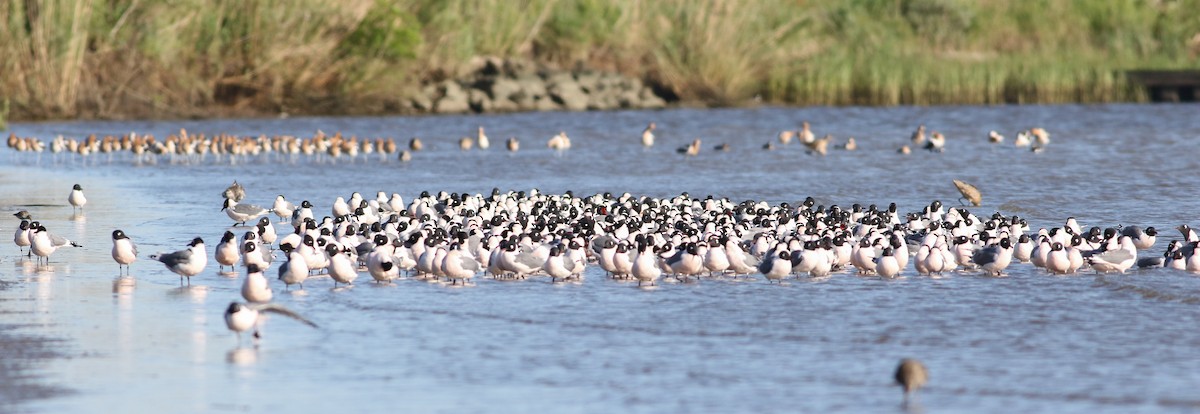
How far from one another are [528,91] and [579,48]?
14.3 feet

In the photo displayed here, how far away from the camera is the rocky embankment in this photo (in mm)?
60094

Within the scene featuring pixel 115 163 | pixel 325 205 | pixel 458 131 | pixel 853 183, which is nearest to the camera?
pixel 325 205

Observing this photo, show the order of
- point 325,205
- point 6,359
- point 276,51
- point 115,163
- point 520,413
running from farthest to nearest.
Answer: point 276,51
point 115,163
point 325,205
point 6,359
point 520,413

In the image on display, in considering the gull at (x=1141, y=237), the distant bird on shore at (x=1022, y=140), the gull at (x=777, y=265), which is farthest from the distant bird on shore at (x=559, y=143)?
the gull at (x=777, y=265)

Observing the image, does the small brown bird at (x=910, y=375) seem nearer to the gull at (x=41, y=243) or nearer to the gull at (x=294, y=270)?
the gull at (x=294, y=270)

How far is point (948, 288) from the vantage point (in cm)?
1620

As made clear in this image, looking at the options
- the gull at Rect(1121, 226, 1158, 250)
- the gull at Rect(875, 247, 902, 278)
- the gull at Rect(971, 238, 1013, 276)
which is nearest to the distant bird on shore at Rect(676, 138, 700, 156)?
the gull at Rect(1121, 226, 1158, 250)

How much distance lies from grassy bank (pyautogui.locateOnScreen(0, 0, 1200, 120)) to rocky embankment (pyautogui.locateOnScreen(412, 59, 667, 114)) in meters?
0.85

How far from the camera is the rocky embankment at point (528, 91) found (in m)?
60.1

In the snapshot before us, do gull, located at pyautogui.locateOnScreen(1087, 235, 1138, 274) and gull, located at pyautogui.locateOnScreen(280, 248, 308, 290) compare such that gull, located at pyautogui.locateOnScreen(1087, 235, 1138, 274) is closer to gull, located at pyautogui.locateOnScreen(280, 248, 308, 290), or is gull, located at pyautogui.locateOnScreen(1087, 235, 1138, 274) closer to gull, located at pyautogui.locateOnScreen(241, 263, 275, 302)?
gull, located at pyautogui.locateOnScreen(280, 248, 308, 290)

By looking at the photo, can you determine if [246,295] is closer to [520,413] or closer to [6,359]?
[6,359]

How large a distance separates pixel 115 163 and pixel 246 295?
24199 millimetres

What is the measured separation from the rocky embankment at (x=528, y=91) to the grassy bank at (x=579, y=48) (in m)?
0.85

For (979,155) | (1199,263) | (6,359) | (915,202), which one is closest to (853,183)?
(915,202)
